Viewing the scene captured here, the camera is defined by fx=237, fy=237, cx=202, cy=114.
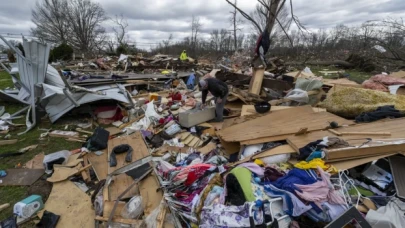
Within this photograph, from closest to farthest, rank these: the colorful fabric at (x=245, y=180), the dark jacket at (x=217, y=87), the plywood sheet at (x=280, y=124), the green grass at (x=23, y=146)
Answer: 1. the colorful fabric at (x=245, y=180)
2. the green grass at (x=23, y=146)
3. the plywood sheet at (x=280, y=124)
4. the dark jacket at (x=217, y=87)

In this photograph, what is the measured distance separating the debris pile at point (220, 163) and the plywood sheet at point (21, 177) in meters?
0.02

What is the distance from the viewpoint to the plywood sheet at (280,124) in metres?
4.44

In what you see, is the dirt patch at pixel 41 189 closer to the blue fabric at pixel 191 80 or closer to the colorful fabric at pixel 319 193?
the colorful fabric at pixel 319 193

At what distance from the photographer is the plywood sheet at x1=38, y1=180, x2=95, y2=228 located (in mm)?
3082

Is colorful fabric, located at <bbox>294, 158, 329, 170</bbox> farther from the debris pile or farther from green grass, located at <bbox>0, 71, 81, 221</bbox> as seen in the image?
green grass, located at <bbox>0, 71, 81, 221</bbox>

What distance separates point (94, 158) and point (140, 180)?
138 cm

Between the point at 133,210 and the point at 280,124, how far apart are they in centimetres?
321

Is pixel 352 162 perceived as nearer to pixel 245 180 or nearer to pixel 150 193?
pixel 245 180

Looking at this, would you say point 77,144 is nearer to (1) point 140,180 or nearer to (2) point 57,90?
(2) point 57,90

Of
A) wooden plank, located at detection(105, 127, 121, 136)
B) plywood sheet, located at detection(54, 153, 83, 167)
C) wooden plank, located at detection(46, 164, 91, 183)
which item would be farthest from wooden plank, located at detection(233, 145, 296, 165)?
wooden plank, located at detection(105, 127, 121, 136)

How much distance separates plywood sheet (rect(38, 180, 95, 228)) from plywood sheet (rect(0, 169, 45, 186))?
625 mm

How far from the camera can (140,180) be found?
3.64m

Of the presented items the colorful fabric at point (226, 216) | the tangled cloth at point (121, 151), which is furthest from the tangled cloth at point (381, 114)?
the tangled cloth at point (121, 151)

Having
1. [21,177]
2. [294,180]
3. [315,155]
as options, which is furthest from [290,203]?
[21,177]
